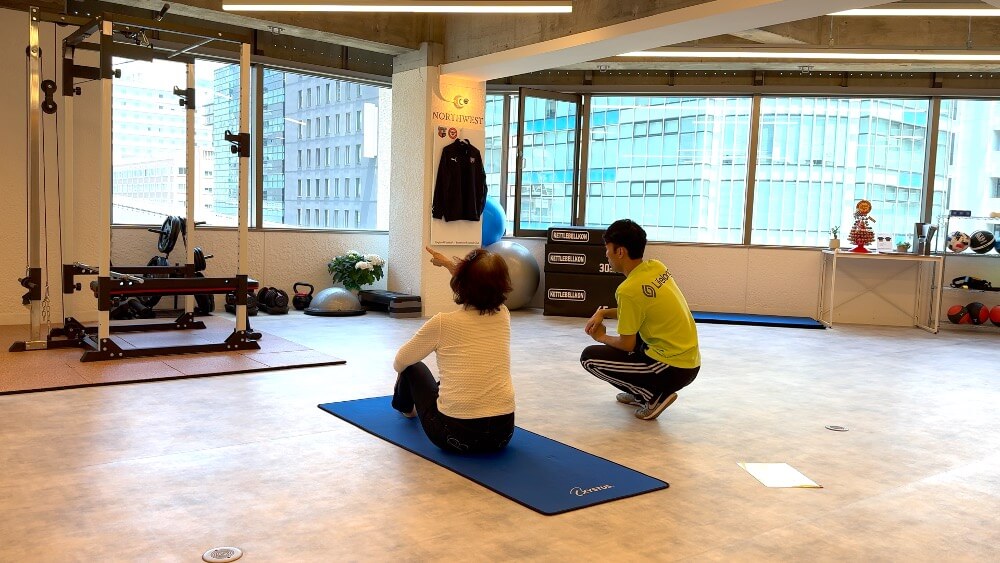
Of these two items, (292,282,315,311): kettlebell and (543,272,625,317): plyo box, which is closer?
(292,282,315,311): kettlebell

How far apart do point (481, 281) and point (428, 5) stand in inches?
154

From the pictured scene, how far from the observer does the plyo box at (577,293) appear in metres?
9.05

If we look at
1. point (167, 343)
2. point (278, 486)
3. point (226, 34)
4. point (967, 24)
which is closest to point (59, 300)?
point (167, 343)

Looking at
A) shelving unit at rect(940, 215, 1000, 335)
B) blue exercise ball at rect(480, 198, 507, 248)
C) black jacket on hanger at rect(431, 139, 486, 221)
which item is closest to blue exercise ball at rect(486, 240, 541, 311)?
blue exercise ball at rect(480, 198, 507, 248)

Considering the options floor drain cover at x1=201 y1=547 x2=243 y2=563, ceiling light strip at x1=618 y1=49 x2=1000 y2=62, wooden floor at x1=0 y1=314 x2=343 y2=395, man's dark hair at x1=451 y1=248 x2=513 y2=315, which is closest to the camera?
floor drain cover at x1=201 y1=547 x2=243 y2=563

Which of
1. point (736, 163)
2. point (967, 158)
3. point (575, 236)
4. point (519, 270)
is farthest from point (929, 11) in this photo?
point (519, 270)

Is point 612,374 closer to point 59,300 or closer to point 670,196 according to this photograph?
point 59,300

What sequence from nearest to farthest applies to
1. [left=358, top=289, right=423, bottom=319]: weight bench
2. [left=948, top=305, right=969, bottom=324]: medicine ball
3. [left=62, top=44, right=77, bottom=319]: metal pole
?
[left=62, top=44, right=77, bottom=319]: metal pole
[left=358, top=289, right=423, bottom=319]: weight bench
[left=948, top=305, right=969, bottom=324]: medicine ball

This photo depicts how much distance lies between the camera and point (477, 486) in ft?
10.3

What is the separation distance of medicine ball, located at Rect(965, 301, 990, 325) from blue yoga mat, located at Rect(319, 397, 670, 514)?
712cm

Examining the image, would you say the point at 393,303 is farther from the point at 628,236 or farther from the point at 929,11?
the point at 929,11

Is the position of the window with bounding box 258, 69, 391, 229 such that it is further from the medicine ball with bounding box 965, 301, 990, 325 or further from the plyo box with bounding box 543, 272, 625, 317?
the medicine ball with bounding box 965, 301, 990, 325

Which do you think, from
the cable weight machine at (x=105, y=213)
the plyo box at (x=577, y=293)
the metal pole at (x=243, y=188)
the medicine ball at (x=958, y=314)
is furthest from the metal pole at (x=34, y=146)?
the medicine ball at (x=958, y=314)

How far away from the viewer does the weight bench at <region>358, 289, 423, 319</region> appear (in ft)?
27.3
